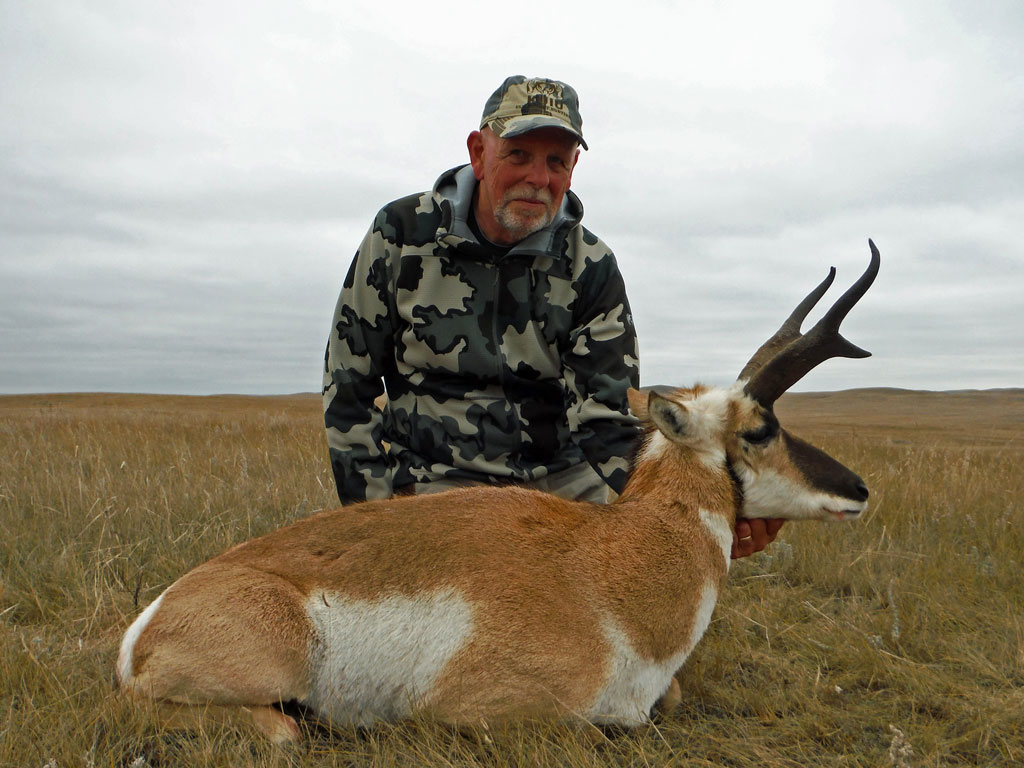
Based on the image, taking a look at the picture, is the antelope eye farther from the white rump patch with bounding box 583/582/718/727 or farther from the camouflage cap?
the camouflage cap

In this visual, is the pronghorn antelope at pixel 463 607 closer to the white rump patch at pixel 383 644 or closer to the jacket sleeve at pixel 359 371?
the white rump patch at pixel 383 644

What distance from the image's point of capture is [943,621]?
16.1ft

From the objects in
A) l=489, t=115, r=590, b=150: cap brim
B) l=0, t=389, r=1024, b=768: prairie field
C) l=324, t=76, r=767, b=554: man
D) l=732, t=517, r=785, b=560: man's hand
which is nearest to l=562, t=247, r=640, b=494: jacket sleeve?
l=324, t=76, r=767, b=554: man

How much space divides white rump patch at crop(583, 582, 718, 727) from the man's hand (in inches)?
29.1

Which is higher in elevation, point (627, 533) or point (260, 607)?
point (627, 533)

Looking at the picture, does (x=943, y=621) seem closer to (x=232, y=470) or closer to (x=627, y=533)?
(x=627, y=533)

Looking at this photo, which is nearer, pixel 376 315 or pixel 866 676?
pixel 866 676

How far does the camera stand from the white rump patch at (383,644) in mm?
3438

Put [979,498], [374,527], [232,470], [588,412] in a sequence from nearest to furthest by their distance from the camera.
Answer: [374,527]
[588,412]
[979,498]
[232,470]

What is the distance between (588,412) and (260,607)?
8.67ft

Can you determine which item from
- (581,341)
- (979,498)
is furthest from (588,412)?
(979,498)

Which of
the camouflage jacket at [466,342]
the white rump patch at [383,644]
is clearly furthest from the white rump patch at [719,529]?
the camouflage jacket at [466,342]

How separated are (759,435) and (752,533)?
23.4 inches

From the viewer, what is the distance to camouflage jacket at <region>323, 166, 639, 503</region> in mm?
5699
